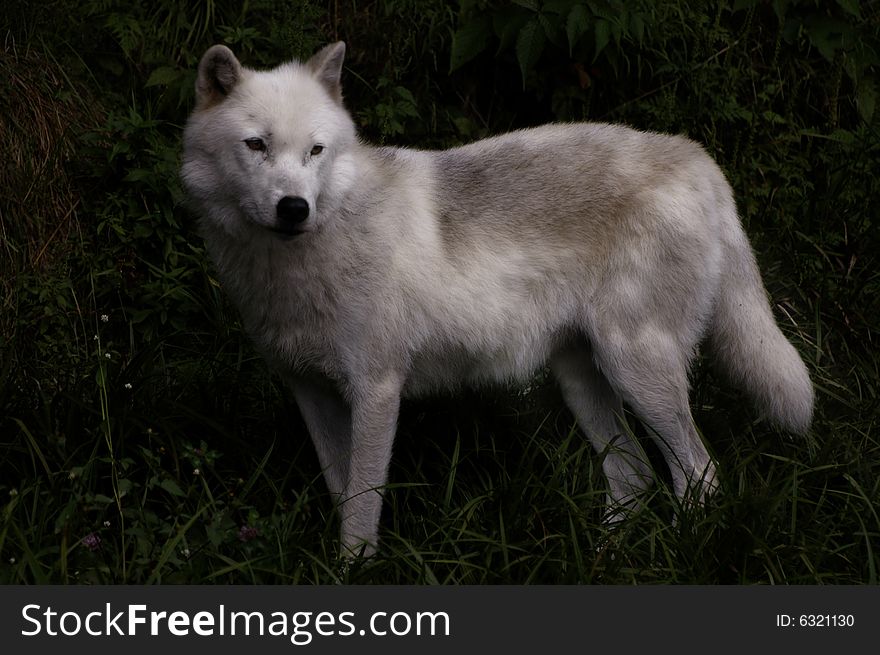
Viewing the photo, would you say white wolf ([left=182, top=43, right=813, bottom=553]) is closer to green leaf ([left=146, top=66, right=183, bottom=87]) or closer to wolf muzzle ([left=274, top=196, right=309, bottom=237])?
wolf muzzle ([left=274, top=196, right=309, bottom=237])

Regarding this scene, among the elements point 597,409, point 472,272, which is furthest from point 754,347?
point 472,272

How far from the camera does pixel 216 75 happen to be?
3.69 metres

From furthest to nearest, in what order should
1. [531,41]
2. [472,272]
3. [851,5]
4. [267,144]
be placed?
[851,5], [531,41], [472,272], [267,144]

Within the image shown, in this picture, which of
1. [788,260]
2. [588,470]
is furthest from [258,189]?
[788,260]

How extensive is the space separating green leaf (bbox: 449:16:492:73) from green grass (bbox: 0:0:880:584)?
0.03 meters

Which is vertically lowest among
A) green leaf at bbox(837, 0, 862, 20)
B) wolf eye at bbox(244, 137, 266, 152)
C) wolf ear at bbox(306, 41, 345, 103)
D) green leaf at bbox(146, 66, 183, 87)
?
green leaf at bbox(146, 66, 183, 87)

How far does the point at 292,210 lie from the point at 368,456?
3.15 feet

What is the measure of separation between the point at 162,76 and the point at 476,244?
2.14 metres

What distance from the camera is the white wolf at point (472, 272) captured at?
3.69 m

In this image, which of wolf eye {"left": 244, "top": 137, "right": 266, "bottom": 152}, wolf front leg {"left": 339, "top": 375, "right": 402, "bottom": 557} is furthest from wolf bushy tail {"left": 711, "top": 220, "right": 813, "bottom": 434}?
wolf eye {"left": 244, "top": 137, "right": 266, "bottom": 152}

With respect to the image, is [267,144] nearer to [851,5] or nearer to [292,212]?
[292,212]

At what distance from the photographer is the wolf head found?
343cm

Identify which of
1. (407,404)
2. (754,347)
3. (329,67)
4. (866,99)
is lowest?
(407,404)

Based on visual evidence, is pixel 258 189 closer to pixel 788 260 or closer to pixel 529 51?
pixel 529 51
